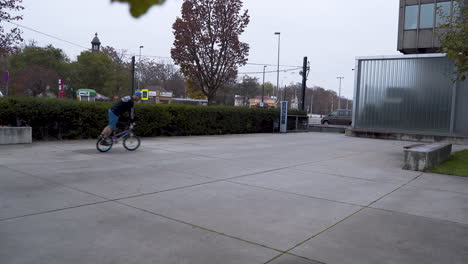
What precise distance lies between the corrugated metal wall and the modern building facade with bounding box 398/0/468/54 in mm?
8568

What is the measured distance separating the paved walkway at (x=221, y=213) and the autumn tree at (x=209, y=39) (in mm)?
16650

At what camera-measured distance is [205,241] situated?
3977 millimetres

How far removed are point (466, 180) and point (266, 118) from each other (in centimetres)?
1533

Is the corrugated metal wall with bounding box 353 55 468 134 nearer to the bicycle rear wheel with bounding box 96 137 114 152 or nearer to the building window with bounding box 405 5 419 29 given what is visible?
the building window with bounding box 405 5 419 29

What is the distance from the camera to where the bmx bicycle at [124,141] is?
10.5 m

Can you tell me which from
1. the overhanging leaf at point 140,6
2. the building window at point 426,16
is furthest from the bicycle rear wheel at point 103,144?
the building window at point 426,16

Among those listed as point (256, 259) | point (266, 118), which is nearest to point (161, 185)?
point (256, 259)

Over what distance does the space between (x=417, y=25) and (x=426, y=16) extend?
87 centimetres

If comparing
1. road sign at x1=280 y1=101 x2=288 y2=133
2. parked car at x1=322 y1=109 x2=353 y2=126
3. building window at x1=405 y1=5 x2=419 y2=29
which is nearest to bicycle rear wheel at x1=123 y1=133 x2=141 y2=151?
road sign at x1=280 y1=101 x2=288 y2=133

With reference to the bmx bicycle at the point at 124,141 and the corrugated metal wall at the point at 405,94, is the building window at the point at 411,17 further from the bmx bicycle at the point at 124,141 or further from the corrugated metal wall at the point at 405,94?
the bmx bicycle at the point at 124,141

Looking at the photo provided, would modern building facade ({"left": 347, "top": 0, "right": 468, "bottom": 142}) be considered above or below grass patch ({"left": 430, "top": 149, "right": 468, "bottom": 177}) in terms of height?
above

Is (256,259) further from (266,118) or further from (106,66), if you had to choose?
(106,66)

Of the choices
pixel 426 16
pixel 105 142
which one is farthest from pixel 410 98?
pixel 105 142

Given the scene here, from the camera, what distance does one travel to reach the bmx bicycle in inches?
412
